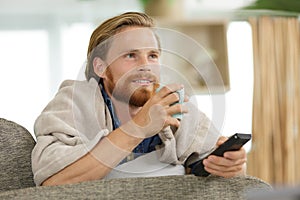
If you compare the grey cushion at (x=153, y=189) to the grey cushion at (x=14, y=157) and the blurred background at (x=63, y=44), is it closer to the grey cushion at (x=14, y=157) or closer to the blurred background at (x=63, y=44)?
the grey cushion at (x=14, y=157)

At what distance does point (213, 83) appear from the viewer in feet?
3.22

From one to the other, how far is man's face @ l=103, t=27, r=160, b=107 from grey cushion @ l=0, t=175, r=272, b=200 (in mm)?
163

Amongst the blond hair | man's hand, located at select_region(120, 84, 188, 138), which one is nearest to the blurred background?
the blond hair

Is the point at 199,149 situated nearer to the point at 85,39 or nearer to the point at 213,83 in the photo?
the point at 213,83

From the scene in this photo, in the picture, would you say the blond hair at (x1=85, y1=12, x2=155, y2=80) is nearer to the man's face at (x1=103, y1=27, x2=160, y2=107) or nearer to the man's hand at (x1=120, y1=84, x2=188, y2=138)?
the man's face at (x1=103, y1=27, x2=160, y2=107)

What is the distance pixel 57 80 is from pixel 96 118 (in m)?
2.41

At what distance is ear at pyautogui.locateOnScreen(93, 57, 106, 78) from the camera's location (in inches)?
42.4

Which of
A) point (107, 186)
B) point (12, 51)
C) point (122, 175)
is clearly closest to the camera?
point (107, 186)

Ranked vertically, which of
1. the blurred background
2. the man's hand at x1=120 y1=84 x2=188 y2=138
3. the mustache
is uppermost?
the mustache

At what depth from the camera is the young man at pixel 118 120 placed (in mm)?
983

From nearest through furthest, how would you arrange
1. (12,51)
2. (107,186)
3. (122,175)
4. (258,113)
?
(107,186) < (122,175) < (258,113) < (12,51)

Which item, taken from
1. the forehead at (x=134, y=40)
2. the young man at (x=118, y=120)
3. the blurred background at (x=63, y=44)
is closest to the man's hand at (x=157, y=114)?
the young man at (x=118, y=120)

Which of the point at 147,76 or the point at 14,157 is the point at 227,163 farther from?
the point at 14,157

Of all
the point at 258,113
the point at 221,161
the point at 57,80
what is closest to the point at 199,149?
the point at 221,161
